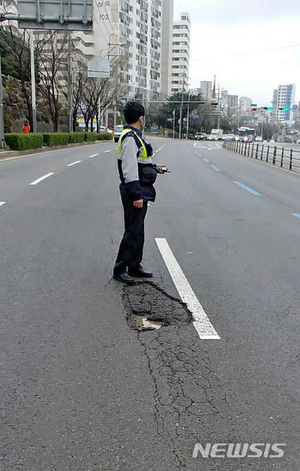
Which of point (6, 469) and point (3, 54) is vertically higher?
point (3, 54)

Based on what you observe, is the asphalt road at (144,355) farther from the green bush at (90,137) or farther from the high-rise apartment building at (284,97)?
the high-rise apartment building at (284,97)

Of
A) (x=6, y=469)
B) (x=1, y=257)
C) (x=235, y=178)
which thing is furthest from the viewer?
(x=235, y=178)

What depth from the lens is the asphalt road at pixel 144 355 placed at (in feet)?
8.19

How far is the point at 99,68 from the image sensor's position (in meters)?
47.9

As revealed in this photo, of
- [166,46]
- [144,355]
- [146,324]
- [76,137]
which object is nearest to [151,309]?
[146,324]

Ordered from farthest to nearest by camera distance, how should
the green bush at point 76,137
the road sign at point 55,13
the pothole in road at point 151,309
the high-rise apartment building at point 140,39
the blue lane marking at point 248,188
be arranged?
the high-rise apartment building at point 140,39 → the green bush at point 76,137 → the road sign at point 55,13 → the blue lane marking at point 248,188 → the pothole in road at point 151,309

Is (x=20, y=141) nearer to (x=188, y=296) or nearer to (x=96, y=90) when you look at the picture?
(x=188, y=296)

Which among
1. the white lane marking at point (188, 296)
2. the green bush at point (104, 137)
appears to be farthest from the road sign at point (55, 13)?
the green bush at point (104, 137)

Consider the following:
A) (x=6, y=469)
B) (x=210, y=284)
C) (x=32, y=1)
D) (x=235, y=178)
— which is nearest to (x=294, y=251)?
(x=210, y=284)

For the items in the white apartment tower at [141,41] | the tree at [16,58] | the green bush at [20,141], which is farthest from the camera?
the white apartment tower at [141,41]

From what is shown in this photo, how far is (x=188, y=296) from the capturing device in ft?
15.3

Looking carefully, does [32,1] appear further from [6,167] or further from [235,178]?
[235,178]

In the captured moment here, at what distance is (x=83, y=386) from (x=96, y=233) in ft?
14.4

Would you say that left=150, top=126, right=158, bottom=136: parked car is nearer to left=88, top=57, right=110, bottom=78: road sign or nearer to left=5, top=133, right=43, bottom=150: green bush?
left=88, top=57, right=110, bottom=78: road sign
